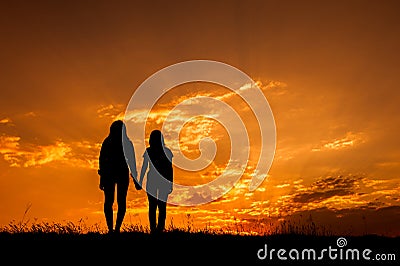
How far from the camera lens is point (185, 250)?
11.1 meters

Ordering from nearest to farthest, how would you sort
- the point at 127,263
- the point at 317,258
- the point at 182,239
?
the point at 127,263, the point at 317,258, the point at 182,239

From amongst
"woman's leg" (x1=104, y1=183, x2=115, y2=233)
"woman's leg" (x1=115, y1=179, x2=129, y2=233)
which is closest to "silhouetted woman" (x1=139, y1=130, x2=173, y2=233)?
"woman's leg" (x1=115, y1=179, x2=129, y2=233)

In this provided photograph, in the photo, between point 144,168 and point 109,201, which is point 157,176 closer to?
point 144,168

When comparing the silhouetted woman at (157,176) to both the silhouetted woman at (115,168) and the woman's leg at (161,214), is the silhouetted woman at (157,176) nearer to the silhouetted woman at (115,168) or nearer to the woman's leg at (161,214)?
the woman's leg at (161,214)

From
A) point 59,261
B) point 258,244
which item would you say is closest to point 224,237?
point 258,244

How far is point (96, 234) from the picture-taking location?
1330cm

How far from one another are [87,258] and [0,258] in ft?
6.13

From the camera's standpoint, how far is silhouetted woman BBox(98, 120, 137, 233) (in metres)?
13.9

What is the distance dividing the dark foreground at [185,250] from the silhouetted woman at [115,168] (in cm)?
105

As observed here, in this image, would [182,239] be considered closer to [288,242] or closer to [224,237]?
[224,237]

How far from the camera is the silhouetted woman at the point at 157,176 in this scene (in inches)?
575

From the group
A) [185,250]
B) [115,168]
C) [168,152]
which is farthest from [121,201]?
[185,250]

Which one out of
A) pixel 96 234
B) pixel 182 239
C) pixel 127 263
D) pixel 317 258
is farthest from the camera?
pixel 96 234

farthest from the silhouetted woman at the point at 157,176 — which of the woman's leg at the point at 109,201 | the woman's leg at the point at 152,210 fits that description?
the woman's leg at the point at 109,201
